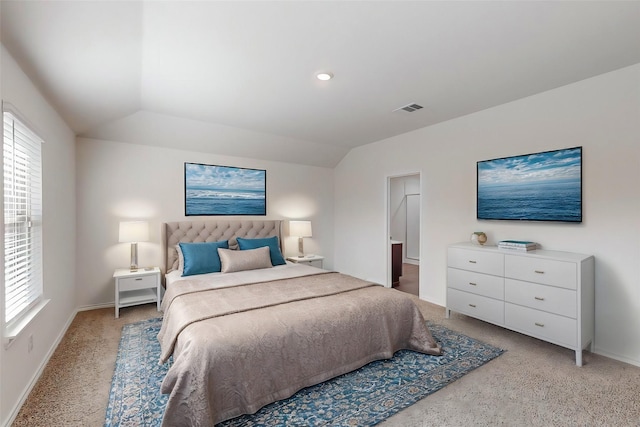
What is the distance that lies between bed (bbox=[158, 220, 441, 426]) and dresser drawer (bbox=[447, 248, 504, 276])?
3.40ft

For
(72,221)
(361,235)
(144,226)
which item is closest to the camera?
(72,221)

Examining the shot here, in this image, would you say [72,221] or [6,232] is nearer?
[6,232]

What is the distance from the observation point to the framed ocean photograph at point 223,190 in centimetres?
461

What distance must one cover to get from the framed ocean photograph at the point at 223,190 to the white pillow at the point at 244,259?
39.6 inches

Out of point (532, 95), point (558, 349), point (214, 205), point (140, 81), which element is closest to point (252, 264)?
point (214, 205)

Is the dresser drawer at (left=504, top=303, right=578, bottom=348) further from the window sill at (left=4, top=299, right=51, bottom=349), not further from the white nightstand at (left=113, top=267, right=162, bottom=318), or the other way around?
the white nightstand at (left=113, top=267, right=162, bottom=318)

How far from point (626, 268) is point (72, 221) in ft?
19.1

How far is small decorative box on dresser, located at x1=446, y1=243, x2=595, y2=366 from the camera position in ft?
8.60

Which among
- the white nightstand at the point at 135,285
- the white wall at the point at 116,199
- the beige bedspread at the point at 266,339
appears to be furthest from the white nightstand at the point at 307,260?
the white nightstand at the point at 135,285

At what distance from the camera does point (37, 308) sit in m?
2.39

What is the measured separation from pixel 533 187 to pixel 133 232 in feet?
15.6

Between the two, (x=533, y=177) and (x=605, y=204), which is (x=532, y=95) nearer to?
(x=533, y=177)

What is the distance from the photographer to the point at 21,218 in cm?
219

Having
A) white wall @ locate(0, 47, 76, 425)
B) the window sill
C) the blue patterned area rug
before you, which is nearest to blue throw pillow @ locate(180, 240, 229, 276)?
the blue patterned area rug
